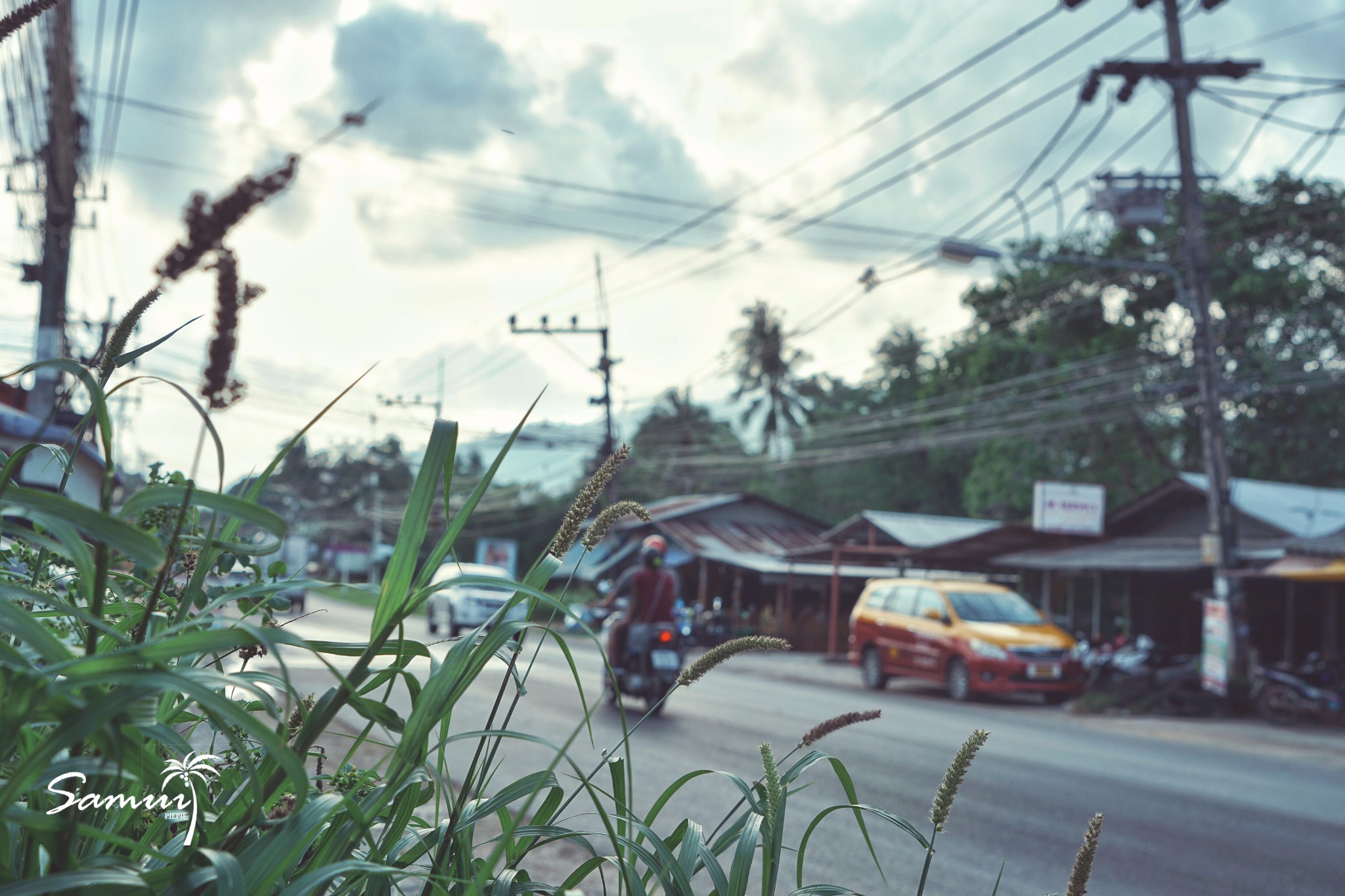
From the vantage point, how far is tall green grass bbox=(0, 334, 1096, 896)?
2.99ft

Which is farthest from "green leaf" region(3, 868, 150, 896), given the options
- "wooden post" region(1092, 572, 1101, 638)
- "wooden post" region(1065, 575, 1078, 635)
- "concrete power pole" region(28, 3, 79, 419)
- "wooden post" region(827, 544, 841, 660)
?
"wooden post" region(1065, 575, 1078, 635)

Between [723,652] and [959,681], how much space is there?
15329 millimetres

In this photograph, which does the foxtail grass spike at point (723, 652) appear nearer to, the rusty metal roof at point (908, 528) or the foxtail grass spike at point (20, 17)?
the foxtail grass spike at point (20, 17)

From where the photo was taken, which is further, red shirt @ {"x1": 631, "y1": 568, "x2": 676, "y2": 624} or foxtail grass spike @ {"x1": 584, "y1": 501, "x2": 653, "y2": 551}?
red shirt @ {"x1": 631, "y1": 568, "x2": 676, "y2": 624}

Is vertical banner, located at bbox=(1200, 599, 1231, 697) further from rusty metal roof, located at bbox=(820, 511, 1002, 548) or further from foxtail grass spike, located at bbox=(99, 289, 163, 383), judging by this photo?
foxtail grass spike, located at bbox=(99, 289, 163, 383)

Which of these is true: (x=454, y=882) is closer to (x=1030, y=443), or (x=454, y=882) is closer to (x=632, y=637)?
(x=632, y=637)

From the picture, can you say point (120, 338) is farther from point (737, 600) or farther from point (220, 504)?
point (737, 600)

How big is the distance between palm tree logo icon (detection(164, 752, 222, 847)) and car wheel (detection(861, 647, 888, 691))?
1709 centimetres

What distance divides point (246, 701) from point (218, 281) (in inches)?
34.3

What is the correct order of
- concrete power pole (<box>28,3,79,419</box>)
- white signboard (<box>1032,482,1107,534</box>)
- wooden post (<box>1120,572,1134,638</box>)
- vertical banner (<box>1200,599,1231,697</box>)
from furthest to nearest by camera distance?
wooden post (<box>1120,572,1134,638</box>) → white signboard (<box>1032,482,1107,534</box>) → vertical banner (<box>1200,599,1231,697</box>) → concrete power pole (<box>28,3,79,419</box>)

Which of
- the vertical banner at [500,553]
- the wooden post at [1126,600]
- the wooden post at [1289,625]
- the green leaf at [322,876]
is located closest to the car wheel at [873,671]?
the wooden post at [1289,625]

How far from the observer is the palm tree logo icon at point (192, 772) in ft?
4.12

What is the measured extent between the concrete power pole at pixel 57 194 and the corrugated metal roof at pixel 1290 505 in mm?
17618

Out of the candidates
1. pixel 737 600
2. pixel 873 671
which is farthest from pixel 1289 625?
pixel 737 600
